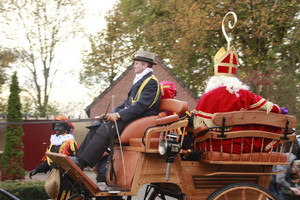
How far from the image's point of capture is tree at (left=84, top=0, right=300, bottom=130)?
1080 cm

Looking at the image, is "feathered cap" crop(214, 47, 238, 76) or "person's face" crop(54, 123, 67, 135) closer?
"feathered cap" crop(214, 47, 238, 76)

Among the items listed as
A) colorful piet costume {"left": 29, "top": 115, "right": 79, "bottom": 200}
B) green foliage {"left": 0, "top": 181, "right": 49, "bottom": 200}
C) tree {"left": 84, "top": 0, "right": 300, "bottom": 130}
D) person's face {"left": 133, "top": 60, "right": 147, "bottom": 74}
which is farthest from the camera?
tree {"left": 84, "top": 0, "right": 300, "bottom": 130}

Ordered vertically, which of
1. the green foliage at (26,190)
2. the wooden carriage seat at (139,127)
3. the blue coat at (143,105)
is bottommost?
the green foliage at (26,190)

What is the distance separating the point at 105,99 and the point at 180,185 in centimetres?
1358

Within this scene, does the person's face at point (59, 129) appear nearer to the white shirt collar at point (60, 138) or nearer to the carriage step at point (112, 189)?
the white shirt collar at point (60, 138)

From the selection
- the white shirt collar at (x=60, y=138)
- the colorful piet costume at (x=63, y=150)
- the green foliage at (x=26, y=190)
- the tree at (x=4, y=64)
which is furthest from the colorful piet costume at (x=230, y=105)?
the tree at (x=4, y=64)

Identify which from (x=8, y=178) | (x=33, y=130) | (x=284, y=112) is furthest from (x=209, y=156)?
(x=33, y=130)

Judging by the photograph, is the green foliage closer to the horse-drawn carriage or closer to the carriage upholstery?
the horse-drawn carriage

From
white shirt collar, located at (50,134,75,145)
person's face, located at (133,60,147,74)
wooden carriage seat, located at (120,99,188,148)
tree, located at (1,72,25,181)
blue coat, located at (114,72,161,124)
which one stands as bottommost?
tree, located at (1,72,25,181)

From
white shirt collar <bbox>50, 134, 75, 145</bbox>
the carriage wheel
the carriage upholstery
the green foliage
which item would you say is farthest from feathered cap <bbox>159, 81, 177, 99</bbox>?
the green foliage

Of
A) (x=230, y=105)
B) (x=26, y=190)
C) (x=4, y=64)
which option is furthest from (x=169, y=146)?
(x=4, y=64)

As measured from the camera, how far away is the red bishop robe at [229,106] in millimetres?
3982

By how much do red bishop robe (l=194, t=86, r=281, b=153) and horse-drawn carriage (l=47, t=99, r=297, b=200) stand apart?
3cm

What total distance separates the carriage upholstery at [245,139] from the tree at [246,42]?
6830mm
